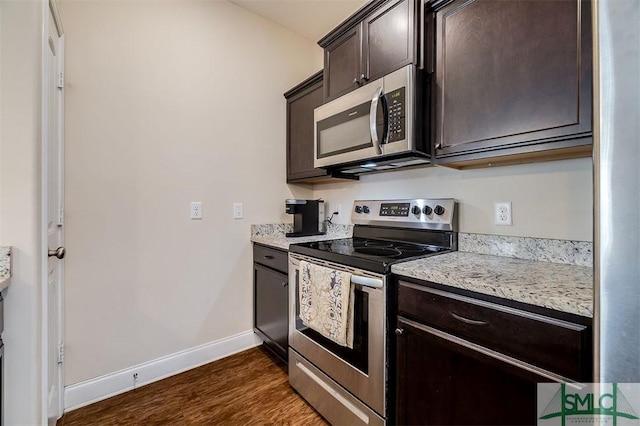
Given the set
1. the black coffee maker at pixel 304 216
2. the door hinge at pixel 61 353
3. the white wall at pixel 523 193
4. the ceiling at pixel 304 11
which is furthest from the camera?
the black coffee maker at pixel 304 216

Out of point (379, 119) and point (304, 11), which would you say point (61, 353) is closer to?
point (379, 119)

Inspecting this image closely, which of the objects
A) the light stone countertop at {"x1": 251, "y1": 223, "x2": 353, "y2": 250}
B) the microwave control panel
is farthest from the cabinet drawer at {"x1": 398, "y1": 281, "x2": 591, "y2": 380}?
the light stone countertop at {"x1": 251, "y1": 223, "x2": 353, "y2": 250}

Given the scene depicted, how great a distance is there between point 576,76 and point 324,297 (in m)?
1.40

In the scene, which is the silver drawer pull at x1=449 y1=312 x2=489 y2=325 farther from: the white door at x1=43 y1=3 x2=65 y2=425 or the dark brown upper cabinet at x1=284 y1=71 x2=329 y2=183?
the white door at x1=43 y1=3 x2=65 y2=425

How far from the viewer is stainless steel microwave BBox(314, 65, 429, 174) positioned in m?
1.44

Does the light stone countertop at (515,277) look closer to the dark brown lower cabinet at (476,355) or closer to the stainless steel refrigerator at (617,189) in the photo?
the dark brown lower cabinet at (476,355)

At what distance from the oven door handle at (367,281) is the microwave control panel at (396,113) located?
28.7 inches

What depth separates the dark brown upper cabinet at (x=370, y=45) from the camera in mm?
1485

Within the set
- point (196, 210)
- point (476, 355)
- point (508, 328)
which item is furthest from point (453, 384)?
point (196, 210)

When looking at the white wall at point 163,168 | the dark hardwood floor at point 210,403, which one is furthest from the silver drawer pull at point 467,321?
the white wall at point 163,168

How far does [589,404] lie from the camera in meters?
0.76

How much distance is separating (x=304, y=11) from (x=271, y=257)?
6.65ft

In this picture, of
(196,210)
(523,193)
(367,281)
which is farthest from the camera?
(196,210)

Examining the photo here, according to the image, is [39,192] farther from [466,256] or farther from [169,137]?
[466,256]
